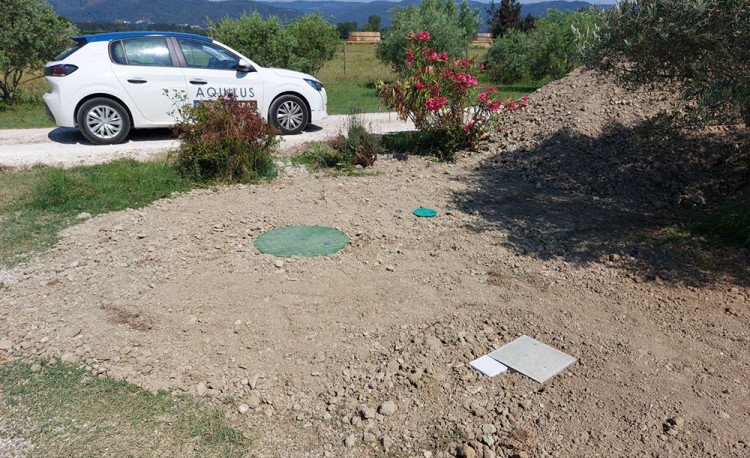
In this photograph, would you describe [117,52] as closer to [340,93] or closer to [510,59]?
[340,93]

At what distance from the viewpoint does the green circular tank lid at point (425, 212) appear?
5992 millimetres

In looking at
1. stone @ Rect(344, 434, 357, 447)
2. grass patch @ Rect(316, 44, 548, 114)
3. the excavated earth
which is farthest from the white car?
stone @ Rect(344, 434, 357, 447)

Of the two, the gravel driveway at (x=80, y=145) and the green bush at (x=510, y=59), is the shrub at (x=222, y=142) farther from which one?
the green bush at (x=510, y=59)

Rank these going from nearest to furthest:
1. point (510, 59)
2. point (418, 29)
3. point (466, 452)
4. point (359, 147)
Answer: point (466, 452)
point (359, 147)
point (418, 29)
point (510, 59)

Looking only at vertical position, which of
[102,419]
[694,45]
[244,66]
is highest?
[694,45]

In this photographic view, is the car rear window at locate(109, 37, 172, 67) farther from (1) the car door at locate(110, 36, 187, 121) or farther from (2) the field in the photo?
(2) the field

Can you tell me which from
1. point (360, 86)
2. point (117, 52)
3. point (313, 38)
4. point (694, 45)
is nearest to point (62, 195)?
point (117, 52)

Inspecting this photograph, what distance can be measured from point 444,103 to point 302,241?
4.00 m

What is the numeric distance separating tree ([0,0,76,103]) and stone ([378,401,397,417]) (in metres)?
13.2

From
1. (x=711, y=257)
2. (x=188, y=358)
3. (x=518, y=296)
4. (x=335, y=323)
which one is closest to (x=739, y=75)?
(x=711, y=257)

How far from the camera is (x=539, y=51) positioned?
66.4ft

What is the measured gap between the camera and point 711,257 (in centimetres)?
478

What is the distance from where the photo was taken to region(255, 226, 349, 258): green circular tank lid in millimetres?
5070

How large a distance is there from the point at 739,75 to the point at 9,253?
637 centimetres
